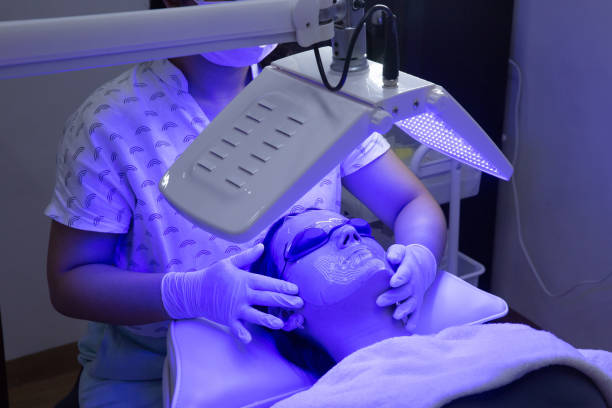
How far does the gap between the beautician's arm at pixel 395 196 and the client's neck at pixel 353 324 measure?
29cm

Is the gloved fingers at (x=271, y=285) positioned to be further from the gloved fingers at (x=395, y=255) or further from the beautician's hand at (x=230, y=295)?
the gloved fingers at (x=395, y=255)

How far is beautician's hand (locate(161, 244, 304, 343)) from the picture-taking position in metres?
1.08

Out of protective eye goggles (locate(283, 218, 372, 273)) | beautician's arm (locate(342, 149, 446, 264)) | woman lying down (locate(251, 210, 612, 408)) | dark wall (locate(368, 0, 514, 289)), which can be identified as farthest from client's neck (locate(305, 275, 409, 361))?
dark wall (locate(368, 0, 514, 289))

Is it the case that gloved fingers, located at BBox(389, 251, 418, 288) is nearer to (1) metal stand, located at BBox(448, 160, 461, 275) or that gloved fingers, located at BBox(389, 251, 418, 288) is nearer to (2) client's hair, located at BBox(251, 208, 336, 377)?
(2) client's hair, located at BBox(251, 208, 336, 377)

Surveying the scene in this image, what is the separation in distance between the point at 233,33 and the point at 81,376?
95 cm

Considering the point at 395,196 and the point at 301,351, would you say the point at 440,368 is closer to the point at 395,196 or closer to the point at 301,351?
the point at 301,351

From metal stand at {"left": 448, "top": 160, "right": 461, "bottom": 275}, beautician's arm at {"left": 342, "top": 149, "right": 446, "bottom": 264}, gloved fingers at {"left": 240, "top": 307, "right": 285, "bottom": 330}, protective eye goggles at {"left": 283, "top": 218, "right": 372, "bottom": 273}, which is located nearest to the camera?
gloved fingers at {"left": 240, "top": 307, "right": 285, "bottom": 330}

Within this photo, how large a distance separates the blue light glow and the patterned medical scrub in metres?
0.49

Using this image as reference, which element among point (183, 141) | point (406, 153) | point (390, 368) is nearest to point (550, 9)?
point (406, 153)

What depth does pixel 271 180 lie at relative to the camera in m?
0.72

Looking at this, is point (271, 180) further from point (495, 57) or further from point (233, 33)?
point (495, 57)

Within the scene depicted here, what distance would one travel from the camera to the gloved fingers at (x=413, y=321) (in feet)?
3.77

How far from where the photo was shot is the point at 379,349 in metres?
0.97

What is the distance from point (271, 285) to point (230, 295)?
0.07 metres
